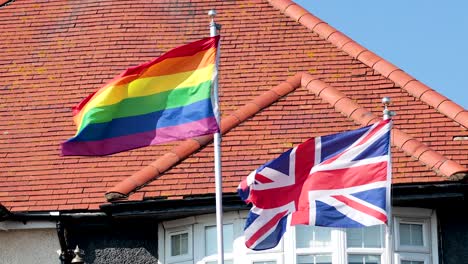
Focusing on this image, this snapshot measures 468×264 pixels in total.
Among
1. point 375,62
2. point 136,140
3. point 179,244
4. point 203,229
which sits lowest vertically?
point 179,244

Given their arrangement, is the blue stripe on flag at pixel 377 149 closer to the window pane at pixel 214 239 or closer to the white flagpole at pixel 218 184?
the white flagpole at pixel 218 184

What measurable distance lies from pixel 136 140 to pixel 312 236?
315 cm

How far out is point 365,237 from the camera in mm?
22766

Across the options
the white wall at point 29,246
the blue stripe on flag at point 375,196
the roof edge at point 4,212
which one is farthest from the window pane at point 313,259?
the roof edge at point 4,212

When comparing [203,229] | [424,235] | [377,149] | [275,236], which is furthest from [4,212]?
[377,149]

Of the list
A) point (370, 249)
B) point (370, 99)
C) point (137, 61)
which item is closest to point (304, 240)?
point (370, 249)

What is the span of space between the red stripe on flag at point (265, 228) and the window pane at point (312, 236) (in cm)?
227

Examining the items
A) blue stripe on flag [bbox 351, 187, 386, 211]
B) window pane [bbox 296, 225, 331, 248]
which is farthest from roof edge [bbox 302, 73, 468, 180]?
blue stripe on flag [bbox 351, 187, 386, 211]

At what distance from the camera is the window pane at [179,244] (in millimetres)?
23391

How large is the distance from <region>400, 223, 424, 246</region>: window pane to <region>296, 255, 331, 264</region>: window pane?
1.00 metres

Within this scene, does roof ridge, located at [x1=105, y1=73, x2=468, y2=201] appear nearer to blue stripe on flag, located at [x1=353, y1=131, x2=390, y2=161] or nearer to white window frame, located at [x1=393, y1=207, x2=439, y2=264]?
white window frame, located at [x1=393, y1=207, x2=439, y2=264]

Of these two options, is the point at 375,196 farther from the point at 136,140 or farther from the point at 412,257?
the point at 412,257

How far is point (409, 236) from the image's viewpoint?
905 inches

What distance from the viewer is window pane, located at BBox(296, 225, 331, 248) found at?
74.4 feet
